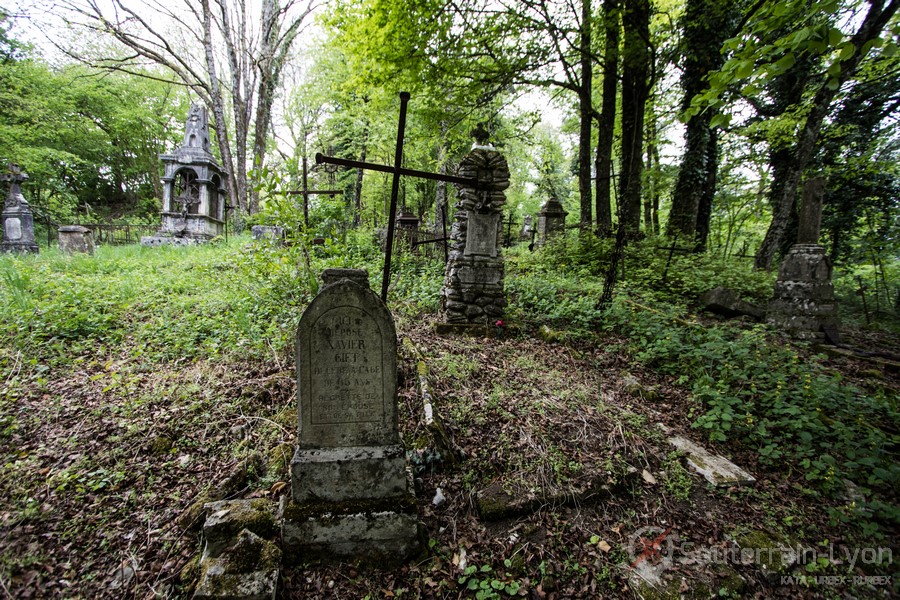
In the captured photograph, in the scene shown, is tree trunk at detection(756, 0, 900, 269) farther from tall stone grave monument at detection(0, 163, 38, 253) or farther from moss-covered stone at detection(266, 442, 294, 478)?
tall stone grave monument at detection(0, 163, 38, 253)

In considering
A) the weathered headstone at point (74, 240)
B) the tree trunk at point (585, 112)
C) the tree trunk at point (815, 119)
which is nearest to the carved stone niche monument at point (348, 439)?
the tree trunk at point (815, 119)

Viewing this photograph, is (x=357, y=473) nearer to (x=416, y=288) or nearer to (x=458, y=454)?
(x=458, y=454)

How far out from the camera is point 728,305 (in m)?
6.33

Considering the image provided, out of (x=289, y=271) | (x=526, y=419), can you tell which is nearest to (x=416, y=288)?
(x=289, y=271)

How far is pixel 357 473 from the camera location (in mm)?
2352

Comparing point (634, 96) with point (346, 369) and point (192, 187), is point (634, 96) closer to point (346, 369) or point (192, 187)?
point (346, 369)

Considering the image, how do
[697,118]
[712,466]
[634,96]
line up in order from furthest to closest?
[697,118] → [634,96] → [712,466]

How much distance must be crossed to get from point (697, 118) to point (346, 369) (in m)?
10.6

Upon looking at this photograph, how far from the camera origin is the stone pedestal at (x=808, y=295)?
538 centimetres

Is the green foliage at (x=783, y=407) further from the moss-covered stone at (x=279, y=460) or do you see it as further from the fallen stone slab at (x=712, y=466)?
the moss-covered stone at (x=279, y=460)

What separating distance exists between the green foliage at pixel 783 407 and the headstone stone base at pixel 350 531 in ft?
9.24

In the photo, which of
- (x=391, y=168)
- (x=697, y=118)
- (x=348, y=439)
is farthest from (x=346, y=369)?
(x=697, y=118)

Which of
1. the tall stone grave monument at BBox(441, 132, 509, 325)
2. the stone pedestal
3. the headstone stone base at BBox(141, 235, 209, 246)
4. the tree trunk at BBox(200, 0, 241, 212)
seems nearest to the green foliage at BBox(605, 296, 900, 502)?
the stone pedestal

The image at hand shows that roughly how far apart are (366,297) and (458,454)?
1.57 m
